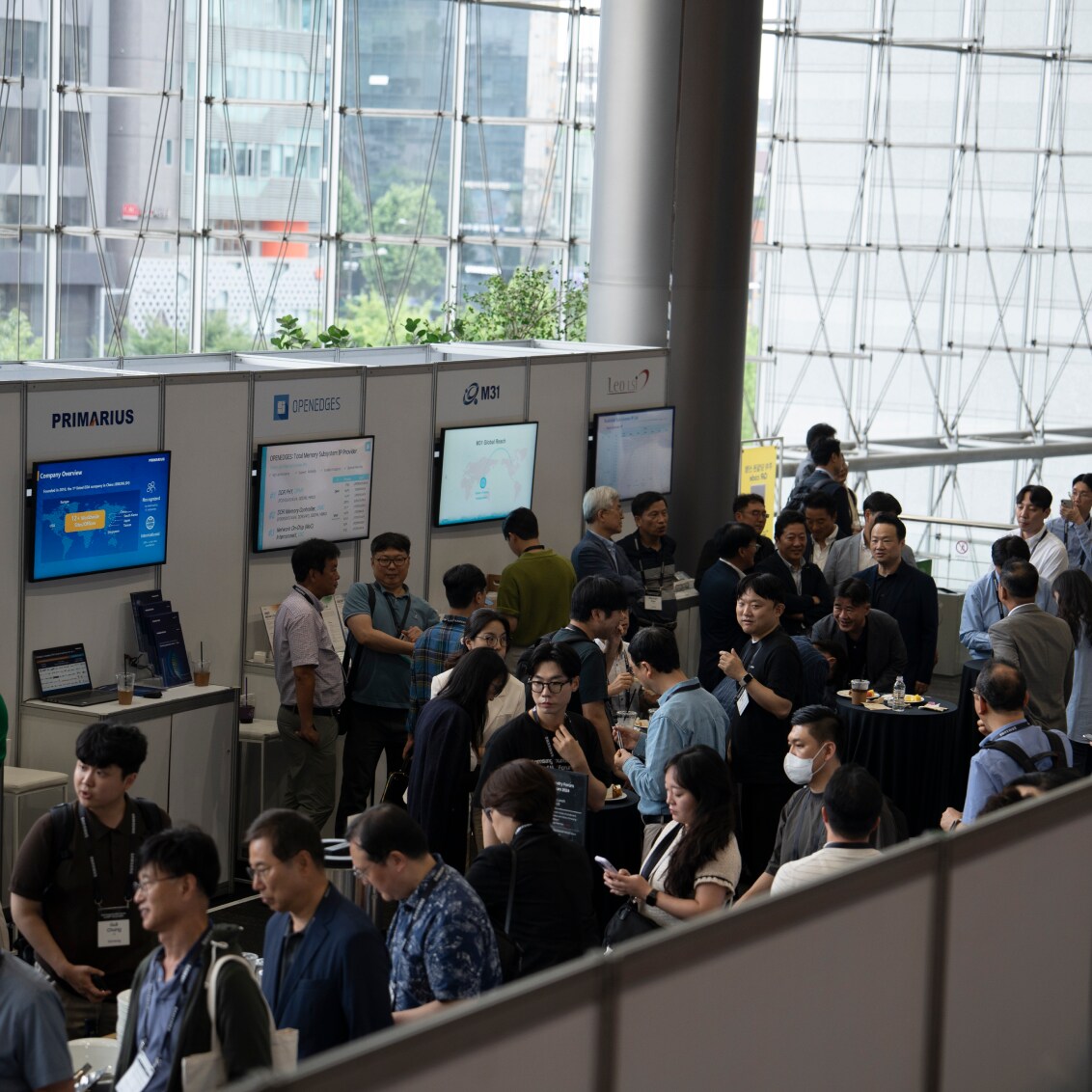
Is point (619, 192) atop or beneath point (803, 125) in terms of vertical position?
beneath

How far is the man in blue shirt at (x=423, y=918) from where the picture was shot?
129 inches

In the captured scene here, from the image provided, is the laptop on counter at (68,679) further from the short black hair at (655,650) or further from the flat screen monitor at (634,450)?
the flat screen monitor at (634,450)

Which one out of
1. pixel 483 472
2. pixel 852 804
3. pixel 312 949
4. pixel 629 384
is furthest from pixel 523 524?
pixel 312 949

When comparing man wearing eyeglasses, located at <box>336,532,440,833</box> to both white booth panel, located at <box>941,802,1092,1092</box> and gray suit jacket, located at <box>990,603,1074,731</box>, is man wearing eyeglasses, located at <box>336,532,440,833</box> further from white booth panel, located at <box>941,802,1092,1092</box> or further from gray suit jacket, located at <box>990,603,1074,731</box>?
white booth panel, located at <box>941,802,1092,1092</box>

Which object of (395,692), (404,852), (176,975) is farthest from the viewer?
(395,692)

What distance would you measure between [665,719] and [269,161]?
10.4m

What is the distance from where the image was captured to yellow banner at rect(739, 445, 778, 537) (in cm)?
1405

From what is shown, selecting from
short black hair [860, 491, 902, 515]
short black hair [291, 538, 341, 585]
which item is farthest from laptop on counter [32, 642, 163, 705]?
short black hair [860, 491, 902, 515]

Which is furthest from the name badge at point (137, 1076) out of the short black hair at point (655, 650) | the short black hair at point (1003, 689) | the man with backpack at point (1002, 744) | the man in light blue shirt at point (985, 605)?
the man in light blue shirt at point (985, 605)

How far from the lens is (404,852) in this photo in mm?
3293

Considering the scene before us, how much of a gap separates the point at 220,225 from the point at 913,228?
24.7ft

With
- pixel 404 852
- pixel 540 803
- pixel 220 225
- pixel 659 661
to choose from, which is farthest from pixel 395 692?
pixel 220 225

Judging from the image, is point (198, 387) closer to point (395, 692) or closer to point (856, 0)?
point (395, 692)

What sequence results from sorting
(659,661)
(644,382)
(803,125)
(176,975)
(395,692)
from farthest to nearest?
(803,125) < (644,382) < (395,692) < (659,661) < (176,975)
